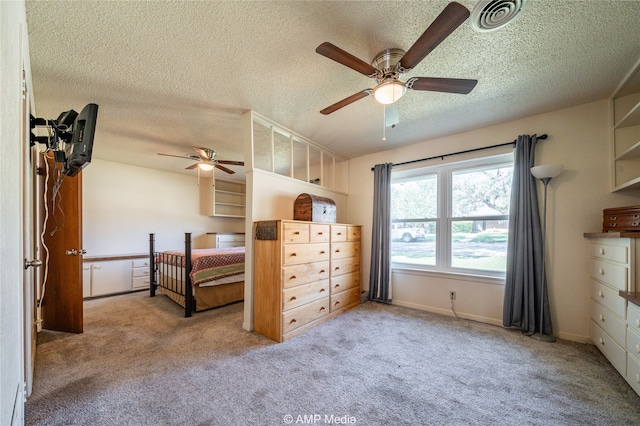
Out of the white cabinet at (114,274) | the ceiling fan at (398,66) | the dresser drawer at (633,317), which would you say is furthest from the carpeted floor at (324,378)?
the ceiling fan at (398,66)

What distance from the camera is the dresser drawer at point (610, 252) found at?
185cm

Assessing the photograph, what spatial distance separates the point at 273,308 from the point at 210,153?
2.75 meters

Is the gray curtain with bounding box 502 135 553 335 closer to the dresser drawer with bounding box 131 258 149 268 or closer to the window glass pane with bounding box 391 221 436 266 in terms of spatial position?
the window glass pane with bounding box 391 221 436 266

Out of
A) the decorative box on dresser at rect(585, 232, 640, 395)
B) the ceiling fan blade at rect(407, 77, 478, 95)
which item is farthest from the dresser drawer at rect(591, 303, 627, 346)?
the ceiling fan blade at rect(407, 77, 478, 95)

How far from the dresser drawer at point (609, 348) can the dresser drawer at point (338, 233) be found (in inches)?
103

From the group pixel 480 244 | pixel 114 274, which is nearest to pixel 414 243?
pixel 480 244

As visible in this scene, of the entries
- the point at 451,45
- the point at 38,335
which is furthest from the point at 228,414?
the point at 451,45

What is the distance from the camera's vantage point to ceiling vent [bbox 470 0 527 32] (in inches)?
51.3

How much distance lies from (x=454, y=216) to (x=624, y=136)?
168cm

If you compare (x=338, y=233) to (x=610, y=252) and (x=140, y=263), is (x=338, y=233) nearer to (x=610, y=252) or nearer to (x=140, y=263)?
(x=610, y=252)

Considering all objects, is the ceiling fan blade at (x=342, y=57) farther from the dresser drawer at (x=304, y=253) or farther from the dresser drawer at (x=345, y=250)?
the dresser drawer at (x=345, y=250)

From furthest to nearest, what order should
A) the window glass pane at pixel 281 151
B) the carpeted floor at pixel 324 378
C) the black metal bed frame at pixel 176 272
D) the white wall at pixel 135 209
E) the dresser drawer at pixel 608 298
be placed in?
the white wall at pixel 135 209
the window glass pane at pixel 281 151
the black metal bed frame at pixel 176 272
the dresser drawer at pixel 608 298
the carpeted floor at pixel 324 378

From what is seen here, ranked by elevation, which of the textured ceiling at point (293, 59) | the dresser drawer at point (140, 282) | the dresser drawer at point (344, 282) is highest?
the textured ceiling at point (293, 59)

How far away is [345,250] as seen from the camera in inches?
135
